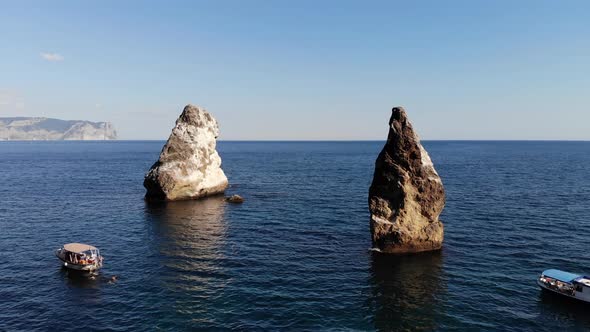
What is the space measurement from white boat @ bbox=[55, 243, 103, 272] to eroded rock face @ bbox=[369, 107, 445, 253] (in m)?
32.2

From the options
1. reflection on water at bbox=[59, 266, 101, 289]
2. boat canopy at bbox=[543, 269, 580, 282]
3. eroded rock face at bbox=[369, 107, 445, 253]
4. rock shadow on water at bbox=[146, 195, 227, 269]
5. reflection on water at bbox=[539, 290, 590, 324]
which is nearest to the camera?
reflection on water at bbox=[539, 290, 590, 324]

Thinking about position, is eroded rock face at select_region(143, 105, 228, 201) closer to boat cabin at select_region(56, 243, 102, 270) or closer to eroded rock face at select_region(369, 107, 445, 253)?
boat cabin at select_region(56, 243, 102, 270)

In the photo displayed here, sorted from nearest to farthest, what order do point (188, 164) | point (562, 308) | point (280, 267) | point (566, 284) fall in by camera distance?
point (562, 308) → point (566, 284) → point (280, 267) → point (188, 164)

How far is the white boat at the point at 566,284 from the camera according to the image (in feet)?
115

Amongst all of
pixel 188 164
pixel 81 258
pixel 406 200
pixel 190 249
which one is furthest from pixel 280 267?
pixel 188 164

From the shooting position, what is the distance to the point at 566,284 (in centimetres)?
3616

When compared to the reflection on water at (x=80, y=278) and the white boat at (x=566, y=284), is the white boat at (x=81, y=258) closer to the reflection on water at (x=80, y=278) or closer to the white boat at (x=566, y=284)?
the reflection on water at (x=80, y=278)

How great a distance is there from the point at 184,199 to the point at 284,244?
3536 centimetres

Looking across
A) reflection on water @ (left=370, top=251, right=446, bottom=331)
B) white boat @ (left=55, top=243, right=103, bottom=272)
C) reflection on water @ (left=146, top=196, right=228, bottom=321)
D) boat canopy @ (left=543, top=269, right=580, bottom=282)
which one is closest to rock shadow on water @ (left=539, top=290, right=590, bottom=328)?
boat canopy @ (left=543, top=269, right=580, bottom=282)

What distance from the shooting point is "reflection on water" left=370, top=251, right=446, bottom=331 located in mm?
32469

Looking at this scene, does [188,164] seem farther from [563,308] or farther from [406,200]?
[563,308]

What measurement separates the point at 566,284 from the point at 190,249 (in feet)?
134

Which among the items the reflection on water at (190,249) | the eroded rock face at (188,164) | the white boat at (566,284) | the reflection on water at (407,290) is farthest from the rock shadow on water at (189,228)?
the white boat at (566,284)

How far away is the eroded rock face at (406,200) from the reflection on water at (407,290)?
1.80 meters
